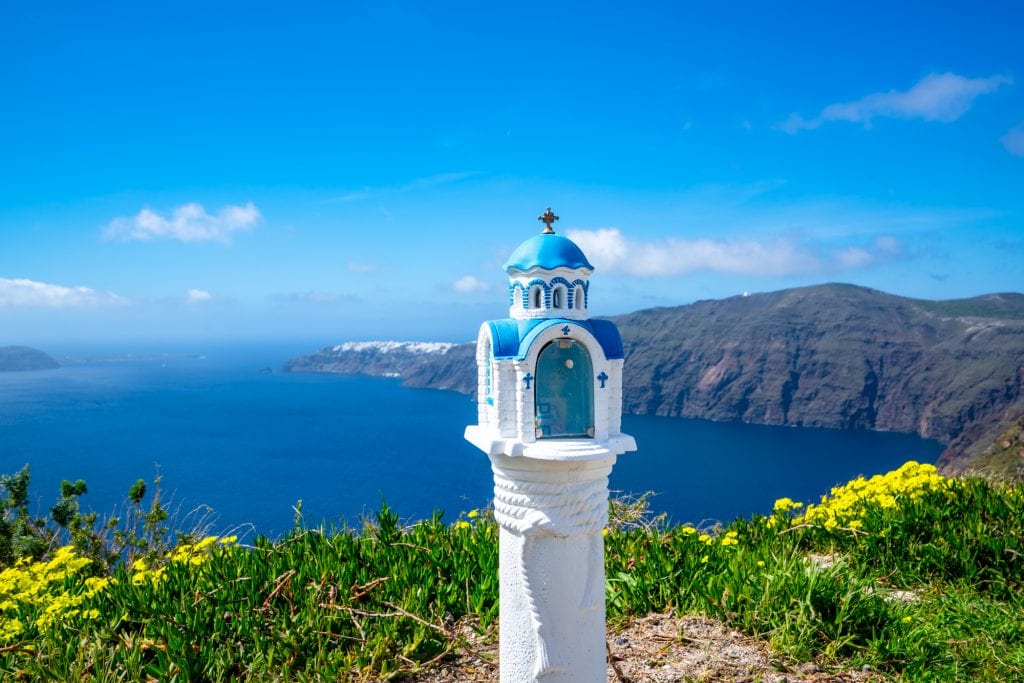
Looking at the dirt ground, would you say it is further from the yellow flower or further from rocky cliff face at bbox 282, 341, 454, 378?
rocky cliff face at bbox 282, 341, 454, 378

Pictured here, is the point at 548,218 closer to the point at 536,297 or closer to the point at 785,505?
the point at 536,297

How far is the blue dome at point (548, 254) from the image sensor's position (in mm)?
3338

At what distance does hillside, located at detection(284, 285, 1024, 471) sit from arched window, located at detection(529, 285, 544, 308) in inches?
2924

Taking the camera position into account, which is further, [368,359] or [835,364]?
[368,359]

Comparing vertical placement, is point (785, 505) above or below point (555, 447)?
below

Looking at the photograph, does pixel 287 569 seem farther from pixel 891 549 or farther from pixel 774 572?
pixel 891 549

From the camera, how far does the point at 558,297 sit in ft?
11.1

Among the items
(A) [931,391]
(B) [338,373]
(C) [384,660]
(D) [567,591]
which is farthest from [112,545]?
(B) [338,373]

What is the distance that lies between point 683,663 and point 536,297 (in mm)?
2963

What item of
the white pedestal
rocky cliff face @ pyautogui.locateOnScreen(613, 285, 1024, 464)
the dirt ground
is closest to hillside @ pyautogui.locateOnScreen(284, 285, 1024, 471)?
rocky cliff face @ pyautogui.locateOnScreen(613, 285, 1024, 464)

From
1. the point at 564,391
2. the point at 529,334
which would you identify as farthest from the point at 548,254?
the point at 564,391

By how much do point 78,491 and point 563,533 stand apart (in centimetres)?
736

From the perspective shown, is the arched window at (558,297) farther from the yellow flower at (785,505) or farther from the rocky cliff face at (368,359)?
the rocky cliff face at (368,359)

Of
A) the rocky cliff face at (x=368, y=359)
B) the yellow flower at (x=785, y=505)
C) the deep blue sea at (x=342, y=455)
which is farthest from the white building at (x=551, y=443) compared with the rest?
the rocky cliff face at (x=368, y=359)
